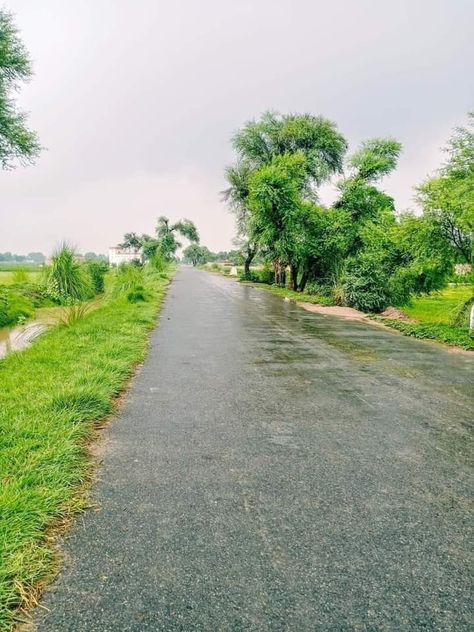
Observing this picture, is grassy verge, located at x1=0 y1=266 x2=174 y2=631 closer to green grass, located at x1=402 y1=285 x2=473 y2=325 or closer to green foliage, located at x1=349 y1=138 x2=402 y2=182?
green grass, located at x1=402 y1=285 x2=473 y2=325

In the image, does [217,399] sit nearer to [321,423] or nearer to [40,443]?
[321,423]

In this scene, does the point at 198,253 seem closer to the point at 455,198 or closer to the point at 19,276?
the point at 19,276

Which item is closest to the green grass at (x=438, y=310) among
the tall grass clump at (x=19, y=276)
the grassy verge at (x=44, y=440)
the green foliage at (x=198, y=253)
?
the grassy verge at (x=44, y=440)

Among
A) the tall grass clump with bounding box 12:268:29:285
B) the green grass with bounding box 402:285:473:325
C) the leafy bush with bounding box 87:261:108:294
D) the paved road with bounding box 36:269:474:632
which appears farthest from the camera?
the leafy bush with bounding box 87:261:108:294

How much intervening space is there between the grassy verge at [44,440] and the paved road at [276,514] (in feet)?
0.54

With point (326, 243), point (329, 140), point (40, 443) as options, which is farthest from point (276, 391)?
point (329, 140)

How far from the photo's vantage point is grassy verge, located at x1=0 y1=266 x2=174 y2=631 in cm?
210

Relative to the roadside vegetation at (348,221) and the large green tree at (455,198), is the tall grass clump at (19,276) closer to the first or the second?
Answer: the roadside vegetation at (348,221)

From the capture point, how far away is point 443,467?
3.35 metres

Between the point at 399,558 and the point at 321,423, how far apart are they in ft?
6.52

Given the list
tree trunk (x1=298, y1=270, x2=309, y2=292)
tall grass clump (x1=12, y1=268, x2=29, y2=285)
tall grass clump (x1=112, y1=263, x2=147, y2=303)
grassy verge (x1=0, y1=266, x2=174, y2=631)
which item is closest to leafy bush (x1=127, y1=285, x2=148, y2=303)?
tall grass clump (x1=112, y1=263, x2=147, y2=303)

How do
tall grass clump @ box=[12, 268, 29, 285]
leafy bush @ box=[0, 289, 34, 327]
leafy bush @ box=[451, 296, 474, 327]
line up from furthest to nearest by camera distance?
1. tall grass clump @ box=[12, 268, 29, 285]
2. leafy bush @ box=[0, 289, 34, 327]
3. leafy bush @ box=[451, 296, 474, 327]

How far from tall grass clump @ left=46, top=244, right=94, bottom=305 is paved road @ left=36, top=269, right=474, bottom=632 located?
41.7ft

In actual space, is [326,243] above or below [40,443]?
above
